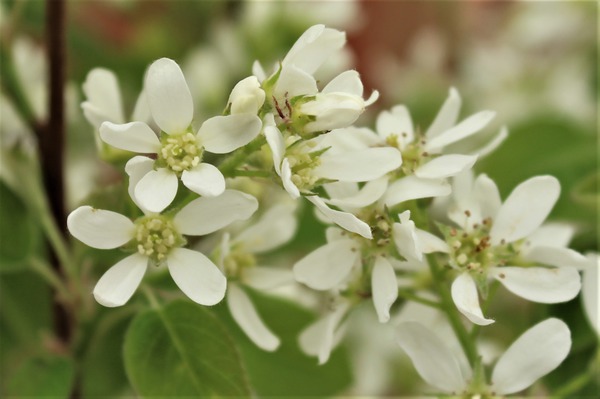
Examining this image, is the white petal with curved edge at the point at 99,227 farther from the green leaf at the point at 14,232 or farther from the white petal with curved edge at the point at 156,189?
the green leaf at the point at 14,232

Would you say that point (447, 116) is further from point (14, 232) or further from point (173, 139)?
point (14, 232)

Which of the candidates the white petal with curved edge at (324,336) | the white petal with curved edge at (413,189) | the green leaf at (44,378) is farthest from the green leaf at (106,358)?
the white petal with curved edge at (413,189)

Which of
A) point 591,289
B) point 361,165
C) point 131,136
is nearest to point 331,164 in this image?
point 361,165

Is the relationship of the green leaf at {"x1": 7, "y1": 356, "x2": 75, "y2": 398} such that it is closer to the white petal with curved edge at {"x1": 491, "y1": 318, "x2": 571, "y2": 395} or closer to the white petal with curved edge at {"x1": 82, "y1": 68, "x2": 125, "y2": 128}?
the white petal with curved edge at {"x1": 82, "y1": 68, "x2": 125, "y2": 128}

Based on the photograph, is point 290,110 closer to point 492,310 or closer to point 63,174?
Result: point 63,174

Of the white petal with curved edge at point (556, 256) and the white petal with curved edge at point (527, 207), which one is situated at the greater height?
the white petal with curved edge at point (527, 207)

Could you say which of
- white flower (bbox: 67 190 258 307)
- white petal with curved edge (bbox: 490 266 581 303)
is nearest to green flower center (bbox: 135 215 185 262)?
white flower (bbox: 67 190 258 307)

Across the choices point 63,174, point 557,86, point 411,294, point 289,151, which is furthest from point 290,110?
point 557,86
